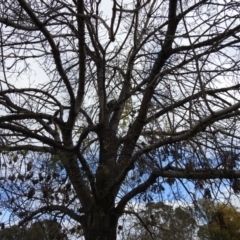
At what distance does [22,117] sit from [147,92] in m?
1.71

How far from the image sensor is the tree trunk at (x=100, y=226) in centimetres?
686

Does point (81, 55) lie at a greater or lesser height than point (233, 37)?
greater

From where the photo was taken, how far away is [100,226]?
6.90 m

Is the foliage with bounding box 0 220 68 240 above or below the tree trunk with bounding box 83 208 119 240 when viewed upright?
above

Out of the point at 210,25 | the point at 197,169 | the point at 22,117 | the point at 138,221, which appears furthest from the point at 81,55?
the point at 138,221

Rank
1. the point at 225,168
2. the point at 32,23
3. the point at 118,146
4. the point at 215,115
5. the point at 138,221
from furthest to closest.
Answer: the point at 138,221 < the point at 118,146 < the point at 32,23 < the point at 225,168 < the point at 215,115

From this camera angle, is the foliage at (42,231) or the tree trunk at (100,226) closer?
the tree trunk at (100,226)

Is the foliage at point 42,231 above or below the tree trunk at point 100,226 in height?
above

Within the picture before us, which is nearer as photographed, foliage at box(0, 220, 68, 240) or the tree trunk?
the tree trunk

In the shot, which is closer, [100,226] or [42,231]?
[100,226]

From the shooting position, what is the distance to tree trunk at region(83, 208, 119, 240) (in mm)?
6859

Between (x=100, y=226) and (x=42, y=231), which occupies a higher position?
(x=42, y=231)

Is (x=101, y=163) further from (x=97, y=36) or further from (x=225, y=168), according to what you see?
(x=225, y=168)

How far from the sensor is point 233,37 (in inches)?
231
